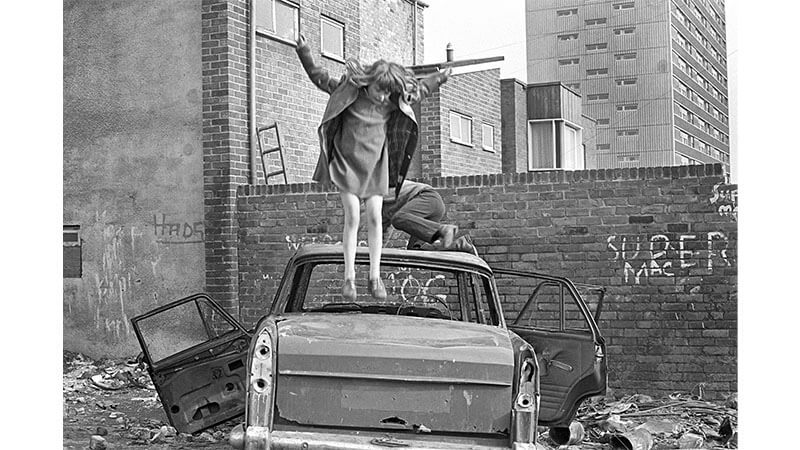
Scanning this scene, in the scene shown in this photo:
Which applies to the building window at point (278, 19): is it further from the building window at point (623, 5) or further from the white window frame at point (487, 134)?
the white window frame at point (487, 134)

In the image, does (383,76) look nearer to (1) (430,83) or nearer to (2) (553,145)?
(1) (430,83)

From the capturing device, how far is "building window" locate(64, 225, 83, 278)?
1029 cm

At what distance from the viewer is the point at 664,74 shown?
11.2m

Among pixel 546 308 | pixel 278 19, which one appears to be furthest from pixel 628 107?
pixel 278 19

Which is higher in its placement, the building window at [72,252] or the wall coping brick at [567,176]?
the wall coping brick at [567,176]

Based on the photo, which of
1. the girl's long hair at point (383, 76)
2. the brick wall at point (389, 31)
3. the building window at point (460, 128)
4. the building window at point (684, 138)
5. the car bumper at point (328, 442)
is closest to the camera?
the car bumper at point (328, 442)

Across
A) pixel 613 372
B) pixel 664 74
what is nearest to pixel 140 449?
pixel 613 372

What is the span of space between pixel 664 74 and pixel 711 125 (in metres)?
1.75

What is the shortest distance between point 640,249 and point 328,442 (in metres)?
4.45

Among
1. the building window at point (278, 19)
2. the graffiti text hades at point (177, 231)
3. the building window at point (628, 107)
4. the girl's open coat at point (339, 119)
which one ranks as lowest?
the graffiti text hades at point (177, 231)

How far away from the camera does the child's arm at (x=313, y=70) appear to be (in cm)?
586

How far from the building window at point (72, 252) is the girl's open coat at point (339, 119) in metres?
4.97

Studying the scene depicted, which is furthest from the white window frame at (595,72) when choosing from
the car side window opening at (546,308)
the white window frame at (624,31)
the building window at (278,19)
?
the car side window opening at (546,308)

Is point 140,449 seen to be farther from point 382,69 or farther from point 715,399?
point 715,399
